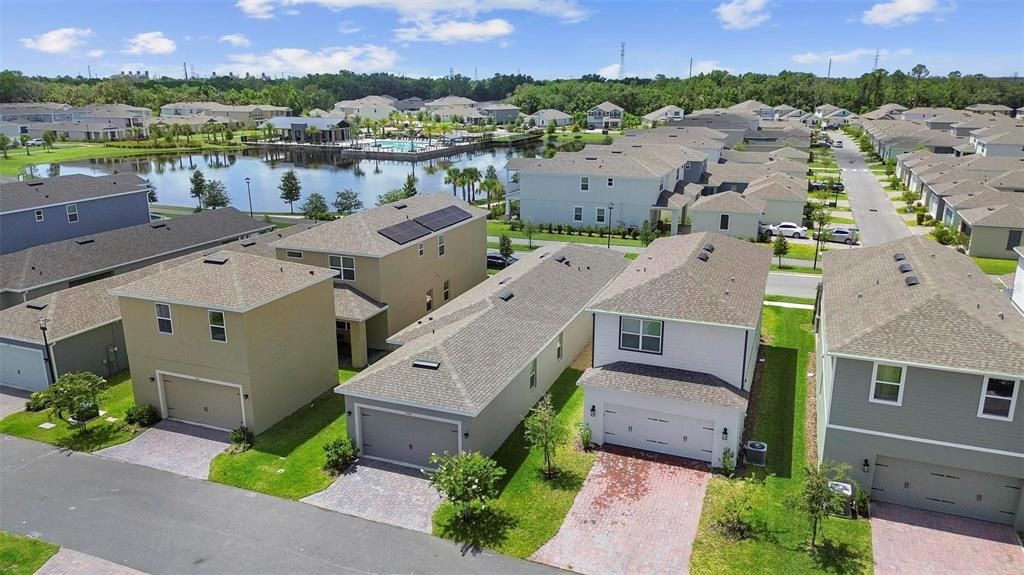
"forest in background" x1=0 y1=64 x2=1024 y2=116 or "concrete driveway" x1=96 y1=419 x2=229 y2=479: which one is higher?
"forest in background" x1=0 y1=64 x2=1024 y2=116

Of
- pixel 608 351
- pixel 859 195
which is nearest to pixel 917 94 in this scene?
pixel 859 195

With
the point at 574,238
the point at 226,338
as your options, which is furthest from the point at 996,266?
the point at 226,338

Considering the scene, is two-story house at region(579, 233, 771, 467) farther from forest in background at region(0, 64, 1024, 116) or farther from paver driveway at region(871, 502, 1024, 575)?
forest in background at region(0, 64, 1024, 116)

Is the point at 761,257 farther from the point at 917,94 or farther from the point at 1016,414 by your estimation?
the point at 917,94

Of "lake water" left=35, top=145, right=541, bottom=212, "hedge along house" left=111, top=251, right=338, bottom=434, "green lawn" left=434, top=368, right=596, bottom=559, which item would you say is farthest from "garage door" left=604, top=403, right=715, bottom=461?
"lake water" left=35, top=145, right=541, bottom=212

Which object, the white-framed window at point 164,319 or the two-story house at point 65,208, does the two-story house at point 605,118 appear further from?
the white-framed window at point 164,319

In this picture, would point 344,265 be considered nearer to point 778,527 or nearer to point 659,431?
point 659,431
